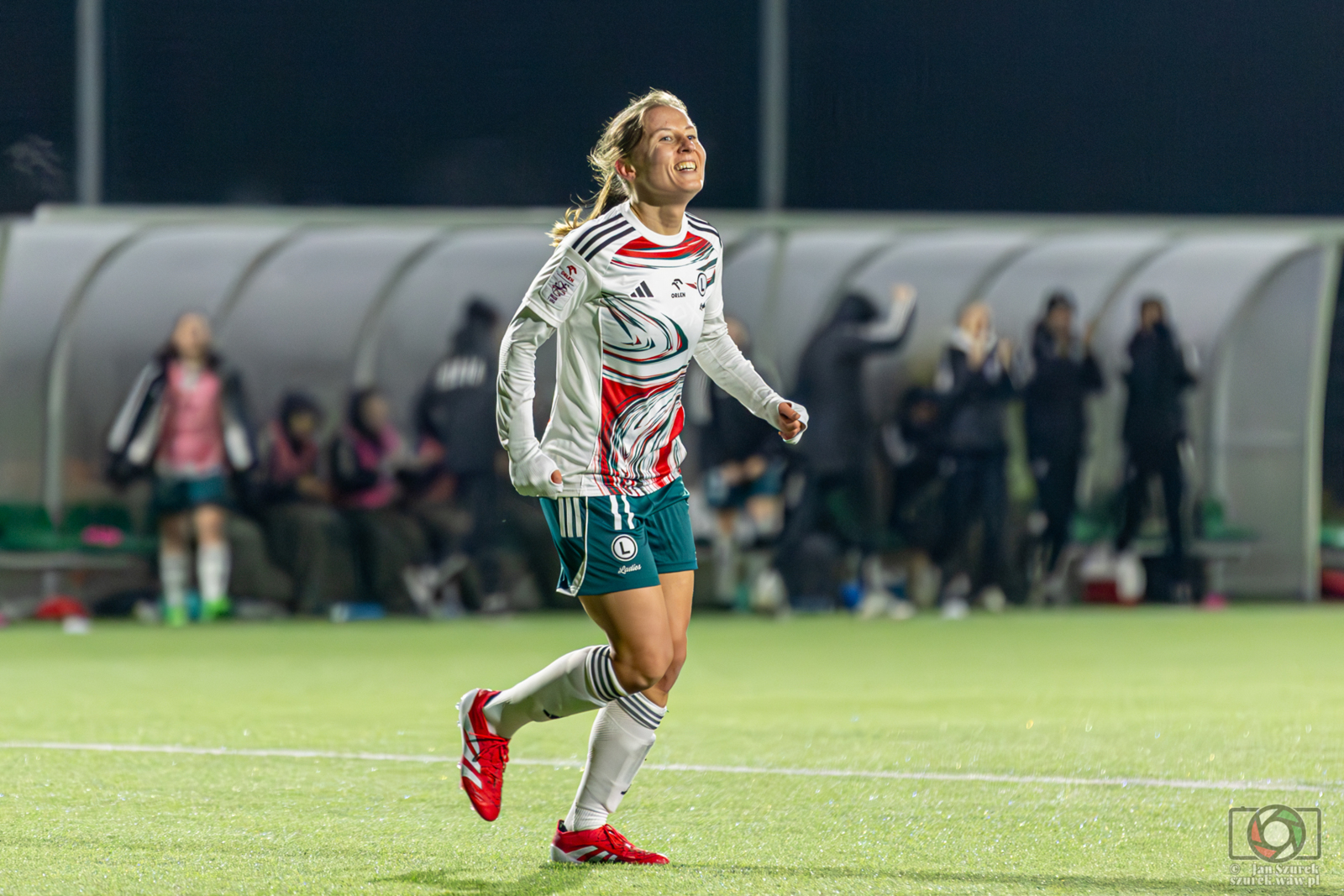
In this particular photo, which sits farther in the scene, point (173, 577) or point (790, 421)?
point (173, 577)

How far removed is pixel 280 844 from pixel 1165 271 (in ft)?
35.5

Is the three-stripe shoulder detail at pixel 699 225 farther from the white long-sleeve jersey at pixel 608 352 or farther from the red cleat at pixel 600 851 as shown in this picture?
the red cleat at pixel 600 851

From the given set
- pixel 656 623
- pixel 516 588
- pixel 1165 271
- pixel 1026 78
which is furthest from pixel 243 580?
pixel 656 623

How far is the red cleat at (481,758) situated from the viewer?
475 centimetres

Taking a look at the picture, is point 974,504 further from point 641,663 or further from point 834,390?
point 641,663

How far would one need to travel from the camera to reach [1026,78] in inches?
670

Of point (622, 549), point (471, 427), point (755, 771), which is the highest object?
point (622, 549)

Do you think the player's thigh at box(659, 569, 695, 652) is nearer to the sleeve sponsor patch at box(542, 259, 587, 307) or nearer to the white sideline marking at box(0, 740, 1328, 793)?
the sleeve sponsor patch at box(542, 259, 587, 307)

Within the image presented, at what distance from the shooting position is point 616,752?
4.73 m

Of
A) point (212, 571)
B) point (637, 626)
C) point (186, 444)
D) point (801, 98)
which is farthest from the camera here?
point (801, 98)

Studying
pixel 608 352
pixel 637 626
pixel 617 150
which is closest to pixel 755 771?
pixel 637 626

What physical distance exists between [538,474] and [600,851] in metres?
0.88

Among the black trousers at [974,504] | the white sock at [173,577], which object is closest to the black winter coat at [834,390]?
the black trousers at [974,504]

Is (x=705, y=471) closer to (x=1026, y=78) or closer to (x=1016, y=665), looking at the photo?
(x=1016, y=665)
